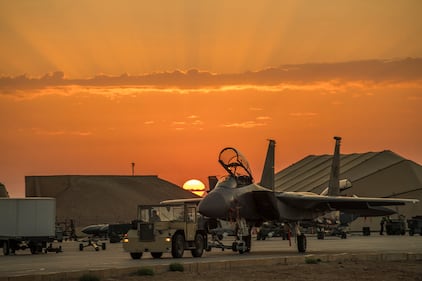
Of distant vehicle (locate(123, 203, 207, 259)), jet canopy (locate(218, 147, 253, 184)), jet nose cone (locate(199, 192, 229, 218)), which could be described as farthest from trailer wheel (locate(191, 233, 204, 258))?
jet canopy (locate(218, 147, 253, 184))

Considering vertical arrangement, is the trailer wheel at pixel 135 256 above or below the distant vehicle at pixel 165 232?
below

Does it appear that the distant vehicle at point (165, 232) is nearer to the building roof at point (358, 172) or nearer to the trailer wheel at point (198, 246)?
the trailer wheel at point (198, 246)

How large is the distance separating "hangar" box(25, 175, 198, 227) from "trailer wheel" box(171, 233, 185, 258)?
119508mm

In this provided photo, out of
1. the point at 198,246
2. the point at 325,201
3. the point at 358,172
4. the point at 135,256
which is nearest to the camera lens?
the point at 135,256

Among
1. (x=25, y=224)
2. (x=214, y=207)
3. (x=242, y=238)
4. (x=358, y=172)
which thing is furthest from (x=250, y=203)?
(x=358, y=172)

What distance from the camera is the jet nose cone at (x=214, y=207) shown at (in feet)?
118

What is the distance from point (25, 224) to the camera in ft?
141

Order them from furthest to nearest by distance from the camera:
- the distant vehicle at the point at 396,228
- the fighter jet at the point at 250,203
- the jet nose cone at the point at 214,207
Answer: the distant vehicle at the point at 396,228
the fighter jet at the point at 250,203
the jet nose cone at the point at 214,207

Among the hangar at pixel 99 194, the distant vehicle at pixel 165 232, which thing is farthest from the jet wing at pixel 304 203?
the hangar at pixel 99 194

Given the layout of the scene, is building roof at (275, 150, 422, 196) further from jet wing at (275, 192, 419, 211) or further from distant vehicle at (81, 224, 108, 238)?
jet wing at (275, 192, 419, 211)

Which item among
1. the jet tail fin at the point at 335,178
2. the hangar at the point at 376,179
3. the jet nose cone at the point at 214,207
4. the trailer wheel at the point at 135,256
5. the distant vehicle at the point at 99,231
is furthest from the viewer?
the hangar at the point at 376,179

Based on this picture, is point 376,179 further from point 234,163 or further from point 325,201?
point 234,163

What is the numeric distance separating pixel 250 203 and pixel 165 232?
5.64 meters

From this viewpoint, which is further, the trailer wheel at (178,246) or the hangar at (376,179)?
the hangar at (376,179)
